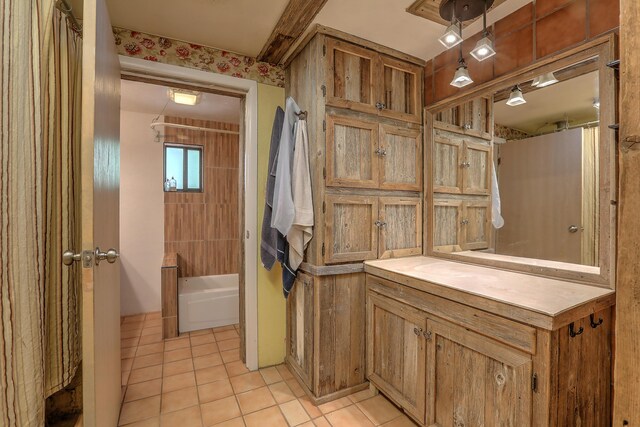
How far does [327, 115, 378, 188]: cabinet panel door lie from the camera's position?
176cm

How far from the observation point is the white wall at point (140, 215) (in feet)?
10.2

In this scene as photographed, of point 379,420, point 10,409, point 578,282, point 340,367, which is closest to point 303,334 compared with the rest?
point 340,367

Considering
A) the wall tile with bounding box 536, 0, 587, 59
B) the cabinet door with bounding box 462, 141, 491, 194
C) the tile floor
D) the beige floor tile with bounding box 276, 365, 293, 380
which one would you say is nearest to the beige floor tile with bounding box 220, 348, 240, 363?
the tile floor

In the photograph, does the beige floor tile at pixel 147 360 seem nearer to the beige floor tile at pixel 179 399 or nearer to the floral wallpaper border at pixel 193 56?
the beige floor tile at pixel 179 399

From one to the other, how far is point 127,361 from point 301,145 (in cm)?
213

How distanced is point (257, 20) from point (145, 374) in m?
2.48

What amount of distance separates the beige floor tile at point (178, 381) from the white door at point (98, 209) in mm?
459

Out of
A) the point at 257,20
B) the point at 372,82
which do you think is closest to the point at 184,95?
the point at 257,20

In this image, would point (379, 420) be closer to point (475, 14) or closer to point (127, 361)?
point (127, 361)

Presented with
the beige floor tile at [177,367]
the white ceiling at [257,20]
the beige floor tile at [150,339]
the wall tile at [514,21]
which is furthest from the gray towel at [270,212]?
the beige floor tile at [150,339]

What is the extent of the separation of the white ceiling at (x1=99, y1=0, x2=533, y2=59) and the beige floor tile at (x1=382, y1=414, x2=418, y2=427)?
2.25 meters

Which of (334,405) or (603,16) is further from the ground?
(603,16)

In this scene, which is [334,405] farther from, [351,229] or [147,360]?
[147,360]

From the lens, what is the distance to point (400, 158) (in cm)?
202
